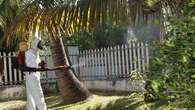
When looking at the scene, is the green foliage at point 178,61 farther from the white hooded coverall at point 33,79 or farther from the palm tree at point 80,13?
the white hooded coverall at point 33,79

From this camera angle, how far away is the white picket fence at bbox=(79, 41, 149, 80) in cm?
1001

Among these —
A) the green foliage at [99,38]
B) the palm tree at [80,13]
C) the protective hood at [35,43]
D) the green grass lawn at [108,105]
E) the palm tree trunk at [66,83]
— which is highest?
the green foliage at [99,38]

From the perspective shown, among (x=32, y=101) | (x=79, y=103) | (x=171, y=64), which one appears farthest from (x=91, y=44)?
(x=171, y=64)

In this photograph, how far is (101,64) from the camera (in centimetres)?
1148

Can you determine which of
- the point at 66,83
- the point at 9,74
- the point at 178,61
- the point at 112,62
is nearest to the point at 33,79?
the point at 66,83

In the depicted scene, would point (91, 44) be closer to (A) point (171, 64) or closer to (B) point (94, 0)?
(B) point (94, 0)

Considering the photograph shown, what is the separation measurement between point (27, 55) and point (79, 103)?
3.05 metres

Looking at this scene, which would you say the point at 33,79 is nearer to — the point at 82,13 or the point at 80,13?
the point at 82,13

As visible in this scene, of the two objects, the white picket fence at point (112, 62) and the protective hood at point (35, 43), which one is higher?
the protective hood at point (35, 43)

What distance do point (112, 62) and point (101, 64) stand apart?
2.27 feet

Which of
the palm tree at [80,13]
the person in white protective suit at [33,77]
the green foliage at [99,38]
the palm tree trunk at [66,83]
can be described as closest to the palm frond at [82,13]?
the palm tree at [80,13]

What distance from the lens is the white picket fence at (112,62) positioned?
10.0 meters

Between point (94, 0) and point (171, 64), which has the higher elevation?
point (94, 0)

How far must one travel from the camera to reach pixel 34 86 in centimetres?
643
